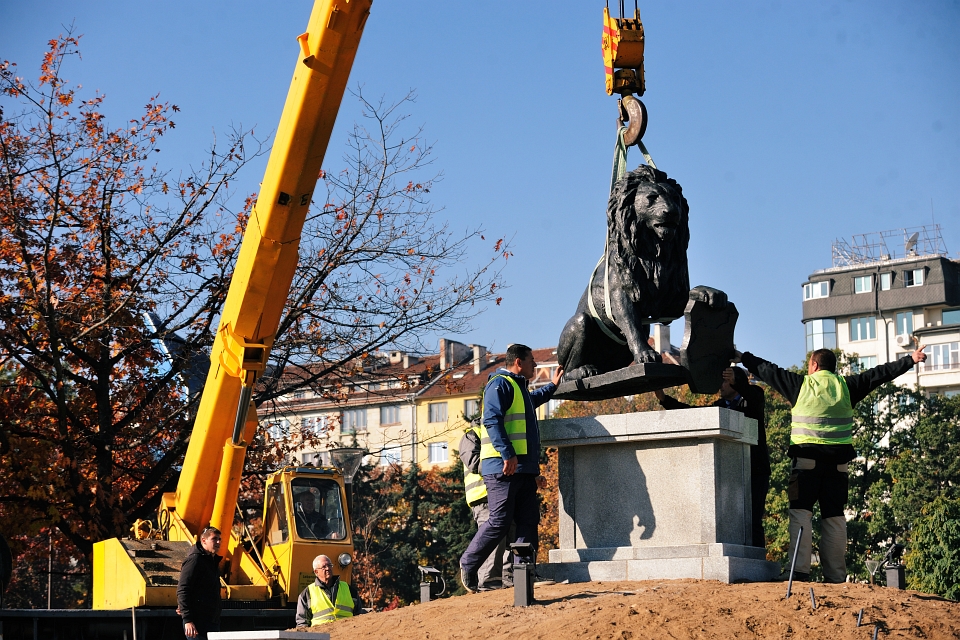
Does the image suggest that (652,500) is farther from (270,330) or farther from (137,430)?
(137,430)

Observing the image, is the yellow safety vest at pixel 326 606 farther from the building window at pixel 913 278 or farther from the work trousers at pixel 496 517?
the building window at pixel 913 278

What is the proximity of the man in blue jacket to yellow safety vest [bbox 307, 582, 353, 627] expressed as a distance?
133cm

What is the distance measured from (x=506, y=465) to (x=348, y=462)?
272 inches

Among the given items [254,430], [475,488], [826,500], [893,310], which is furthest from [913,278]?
[475,488]

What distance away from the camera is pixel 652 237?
32.7 ft

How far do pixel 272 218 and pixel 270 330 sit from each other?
1.38m

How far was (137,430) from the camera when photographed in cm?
1953

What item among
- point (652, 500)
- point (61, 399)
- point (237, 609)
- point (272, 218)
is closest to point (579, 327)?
point (652, 500)

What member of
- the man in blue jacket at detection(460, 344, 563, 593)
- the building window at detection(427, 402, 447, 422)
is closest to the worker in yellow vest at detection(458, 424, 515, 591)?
the man in blue jacket at detection(460, 344, 563, 593)

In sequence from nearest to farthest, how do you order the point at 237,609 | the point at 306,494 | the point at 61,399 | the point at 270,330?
the point at 270,330
the point at 237,609
the point at 306,494
the point at 61,399

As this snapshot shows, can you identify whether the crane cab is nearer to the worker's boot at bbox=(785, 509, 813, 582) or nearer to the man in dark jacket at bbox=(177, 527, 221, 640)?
the man in dark jacket at bbox=(177, 527, 221, 640)

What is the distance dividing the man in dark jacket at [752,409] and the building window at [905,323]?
87.3 metres

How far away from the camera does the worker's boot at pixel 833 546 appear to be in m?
9.86

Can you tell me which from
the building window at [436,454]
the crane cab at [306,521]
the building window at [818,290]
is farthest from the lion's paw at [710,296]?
the building window at [818,290]
